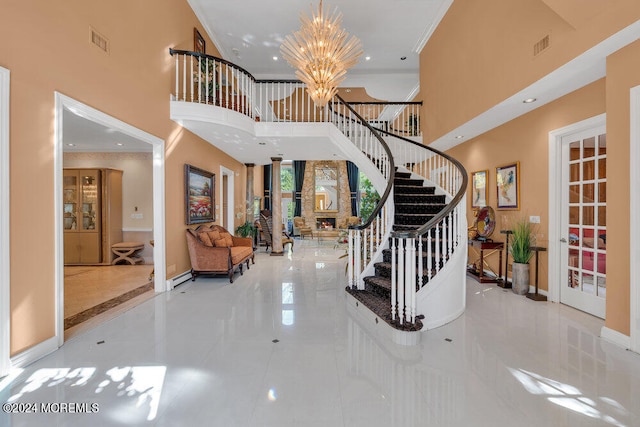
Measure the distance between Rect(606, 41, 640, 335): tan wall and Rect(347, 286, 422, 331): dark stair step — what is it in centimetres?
203

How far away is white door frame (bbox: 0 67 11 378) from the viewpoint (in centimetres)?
220

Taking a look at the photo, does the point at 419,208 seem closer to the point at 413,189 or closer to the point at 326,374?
the point at 413,189

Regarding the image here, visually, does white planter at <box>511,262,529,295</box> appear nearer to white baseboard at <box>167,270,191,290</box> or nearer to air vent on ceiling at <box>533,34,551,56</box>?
air vent on ceiling at <box>533,34,551,56</box>

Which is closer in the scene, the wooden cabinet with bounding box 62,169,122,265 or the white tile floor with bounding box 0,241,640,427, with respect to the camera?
the white tile floor with bounding box 0,241,640,427

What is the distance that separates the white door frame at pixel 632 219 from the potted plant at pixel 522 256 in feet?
5.56

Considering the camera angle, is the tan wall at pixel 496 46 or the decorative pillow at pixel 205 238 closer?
the tan wall at pixel 496 46

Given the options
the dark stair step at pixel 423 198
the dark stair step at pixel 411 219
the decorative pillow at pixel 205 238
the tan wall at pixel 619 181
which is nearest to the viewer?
the tan wall at pixel 619 181

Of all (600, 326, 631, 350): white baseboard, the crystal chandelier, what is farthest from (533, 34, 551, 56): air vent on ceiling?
(600, 326, 631, 350): white baseboard

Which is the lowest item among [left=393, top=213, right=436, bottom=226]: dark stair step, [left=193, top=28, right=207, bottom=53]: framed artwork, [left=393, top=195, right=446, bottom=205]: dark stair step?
[left=393, top=213, right=436, bottom=226]: dark stair step

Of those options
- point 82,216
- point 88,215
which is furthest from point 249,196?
point 82,216

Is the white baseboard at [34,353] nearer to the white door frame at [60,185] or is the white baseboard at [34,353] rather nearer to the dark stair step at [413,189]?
the white door frame at [60,185]

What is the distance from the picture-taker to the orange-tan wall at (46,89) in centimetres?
235

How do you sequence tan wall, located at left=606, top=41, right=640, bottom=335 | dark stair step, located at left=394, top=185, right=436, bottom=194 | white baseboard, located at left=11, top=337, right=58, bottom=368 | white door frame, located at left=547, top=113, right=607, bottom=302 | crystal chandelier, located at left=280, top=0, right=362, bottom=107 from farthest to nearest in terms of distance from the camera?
dark stair step, located at left=394, top=185, right=436, bottom=194, white door frame, located at left=547, top=113, right=607, bottom=302, crystal chandelier, located at left=280, top=0, right=362, bottom=107, tan wall, located at left=606, top=41, right=640, bottom=335, white baseboard, located at left=11, top=337, right=58, bottom=368

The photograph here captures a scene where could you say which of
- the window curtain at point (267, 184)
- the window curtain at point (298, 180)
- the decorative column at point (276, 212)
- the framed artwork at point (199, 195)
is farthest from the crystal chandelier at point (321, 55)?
the window curtain at point (267, 184)
